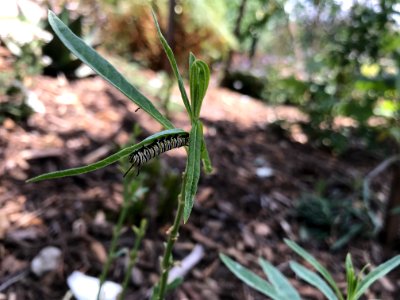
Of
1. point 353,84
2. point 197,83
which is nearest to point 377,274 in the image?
point 197,83

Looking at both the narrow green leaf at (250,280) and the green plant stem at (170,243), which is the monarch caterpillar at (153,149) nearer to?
the green plant stem at (170,243)

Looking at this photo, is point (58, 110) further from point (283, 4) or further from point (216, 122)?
point (283, 4)

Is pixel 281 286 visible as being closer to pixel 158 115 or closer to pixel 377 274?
pixel 377 274

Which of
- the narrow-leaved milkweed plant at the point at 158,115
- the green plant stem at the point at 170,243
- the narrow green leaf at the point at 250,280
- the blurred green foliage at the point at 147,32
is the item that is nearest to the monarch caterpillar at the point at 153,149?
the narrow-leaved milkweed plant at the point at 158,115

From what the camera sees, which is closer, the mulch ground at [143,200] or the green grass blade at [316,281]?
the green grass blade at [316,281]

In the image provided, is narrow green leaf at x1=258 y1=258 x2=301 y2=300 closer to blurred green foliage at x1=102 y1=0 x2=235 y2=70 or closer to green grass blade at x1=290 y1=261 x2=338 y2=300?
green grass blade at x1=290 y1=261 x2=338 y2=300
